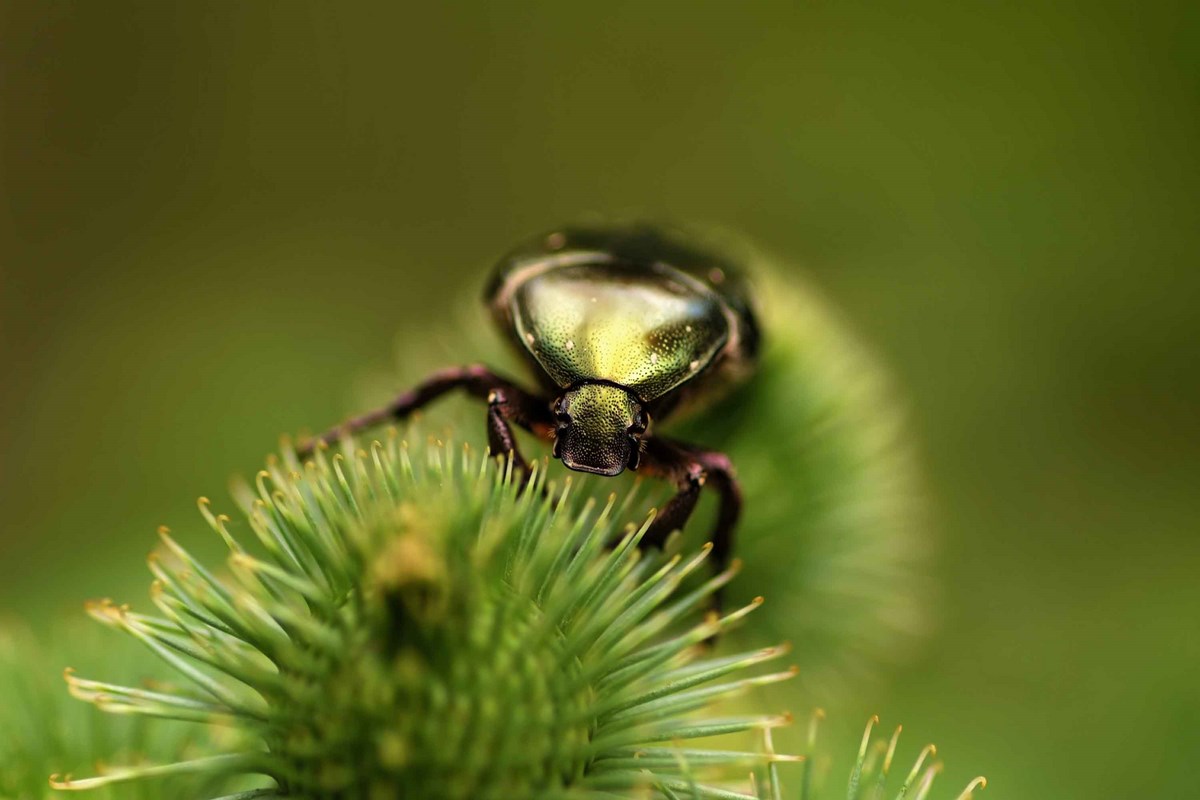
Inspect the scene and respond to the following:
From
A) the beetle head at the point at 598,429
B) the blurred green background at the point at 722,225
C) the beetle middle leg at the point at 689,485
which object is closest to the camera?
the beetle head at the point at 598,429

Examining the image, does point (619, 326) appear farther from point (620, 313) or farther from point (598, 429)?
point (598, 429)

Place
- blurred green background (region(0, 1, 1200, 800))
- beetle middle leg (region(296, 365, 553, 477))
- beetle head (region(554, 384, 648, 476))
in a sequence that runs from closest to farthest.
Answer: beetle head (region(554, 384, 648, 476)), beetle middle leg (region(296, 365, 553, 477)), blurred green background (region(0, 1, 1200, 800))

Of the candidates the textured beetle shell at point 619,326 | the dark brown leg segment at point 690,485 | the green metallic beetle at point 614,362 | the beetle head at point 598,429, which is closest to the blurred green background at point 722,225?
the dark brown leg segment at point 690,485

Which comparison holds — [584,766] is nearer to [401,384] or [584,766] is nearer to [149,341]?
[401,384]

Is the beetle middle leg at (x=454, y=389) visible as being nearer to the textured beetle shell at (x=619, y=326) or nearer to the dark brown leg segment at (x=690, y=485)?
the textured beetle shell at (x=619, y=326)

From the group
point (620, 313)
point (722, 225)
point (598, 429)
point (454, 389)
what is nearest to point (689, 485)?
point (598, 429)

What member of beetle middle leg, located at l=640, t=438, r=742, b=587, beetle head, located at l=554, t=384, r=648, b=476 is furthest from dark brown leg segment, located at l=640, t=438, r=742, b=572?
beetle head, located at l=554, t=384, r=648, b=476

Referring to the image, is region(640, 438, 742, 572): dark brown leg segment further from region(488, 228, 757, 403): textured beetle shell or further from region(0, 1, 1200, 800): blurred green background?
region(0, 1, 1200, 800): blurred green background
